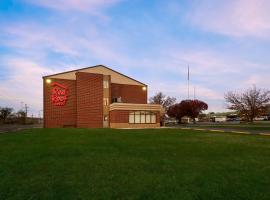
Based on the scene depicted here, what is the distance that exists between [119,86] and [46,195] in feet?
147

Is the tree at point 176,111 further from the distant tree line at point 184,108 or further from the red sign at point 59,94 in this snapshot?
the red sign at point 59,94

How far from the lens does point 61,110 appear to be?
45656 millimetres

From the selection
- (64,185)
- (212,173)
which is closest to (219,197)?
(212,173)

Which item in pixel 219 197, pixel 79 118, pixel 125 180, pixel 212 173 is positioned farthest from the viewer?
pixel 79 118

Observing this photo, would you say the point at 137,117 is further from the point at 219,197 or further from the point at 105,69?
the point at 219,197

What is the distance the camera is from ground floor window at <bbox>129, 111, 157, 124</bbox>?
45.7m

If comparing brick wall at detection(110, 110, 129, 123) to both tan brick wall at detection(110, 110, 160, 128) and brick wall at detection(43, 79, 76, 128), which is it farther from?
brick wall at detection(43, 79, 76, 128)

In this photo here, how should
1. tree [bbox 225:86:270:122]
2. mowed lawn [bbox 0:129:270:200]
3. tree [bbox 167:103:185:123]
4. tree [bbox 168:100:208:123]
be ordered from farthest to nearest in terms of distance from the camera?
tree [bbox 168:100:208:123] → tree [bbox 167:103:185:123] → tree [bbox 225:86:270:122] → mowed lawn [bbox 0:129:270:200]

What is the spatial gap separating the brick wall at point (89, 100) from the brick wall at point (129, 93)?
4157 mm

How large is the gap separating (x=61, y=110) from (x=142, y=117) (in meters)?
14.4

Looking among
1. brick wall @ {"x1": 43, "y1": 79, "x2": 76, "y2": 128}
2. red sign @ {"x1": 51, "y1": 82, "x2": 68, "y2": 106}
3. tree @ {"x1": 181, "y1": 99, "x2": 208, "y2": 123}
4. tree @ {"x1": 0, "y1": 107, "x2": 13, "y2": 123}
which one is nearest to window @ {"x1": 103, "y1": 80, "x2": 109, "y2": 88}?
brick wall @ {"x1": 43, "y1": 79, "x2": 76, "y2": 128}

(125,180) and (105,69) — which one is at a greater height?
(105,69)

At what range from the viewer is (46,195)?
5988mm

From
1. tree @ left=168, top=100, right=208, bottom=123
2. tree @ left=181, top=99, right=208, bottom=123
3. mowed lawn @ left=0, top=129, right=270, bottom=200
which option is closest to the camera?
mowed lawn @ left=0, top=129, right=270, bottom=200
